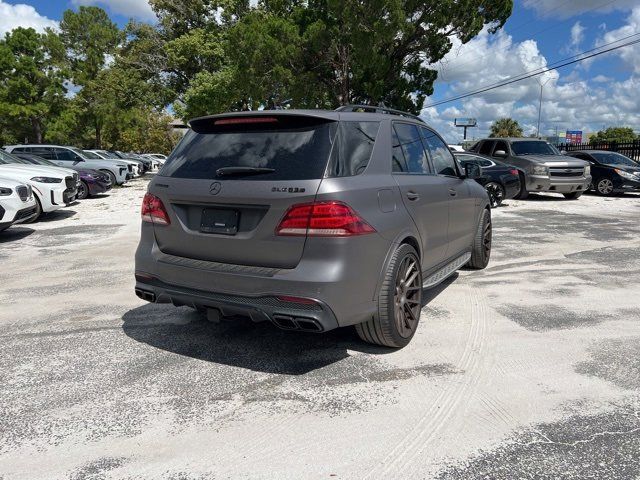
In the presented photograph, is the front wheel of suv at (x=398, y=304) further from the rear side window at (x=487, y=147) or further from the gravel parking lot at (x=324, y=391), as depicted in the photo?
the rear side window at (x=487, y=147)

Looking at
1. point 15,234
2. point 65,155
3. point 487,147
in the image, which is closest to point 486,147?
point 487,147

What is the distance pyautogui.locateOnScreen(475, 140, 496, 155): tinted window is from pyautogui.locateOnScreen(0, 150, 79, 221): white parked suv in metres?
12.3

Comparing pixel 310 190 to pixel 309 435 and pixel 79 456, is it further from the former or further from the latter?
pixel 79 456

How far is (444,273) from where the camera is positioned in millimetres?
5000

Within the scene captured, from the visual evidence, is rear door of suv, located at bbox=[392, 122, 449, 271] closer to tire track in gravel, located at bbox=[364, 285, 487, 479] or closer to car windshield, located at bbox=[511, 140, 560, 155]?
tire track in gravel, located at bbox=[364, 285, 487, 479]

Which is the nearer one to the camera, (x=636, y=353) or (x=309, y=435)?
(x=309, y=435)

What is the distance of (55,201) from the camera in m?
11.7

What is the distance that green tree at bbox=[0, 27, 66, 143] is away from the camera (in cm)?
3709

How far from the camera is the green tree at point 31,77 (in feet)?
122

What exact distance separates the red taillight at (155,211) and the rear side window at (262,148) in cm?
22

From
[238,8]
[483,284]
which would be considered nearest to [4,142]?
[238,8]

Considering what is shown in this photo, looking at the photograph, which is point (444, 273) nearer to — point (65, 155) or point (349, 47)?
point (65, 155)

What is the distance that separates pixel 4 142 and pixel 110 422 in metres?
66.1

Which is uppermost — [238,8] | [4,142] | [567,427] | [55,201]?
[238,8]
